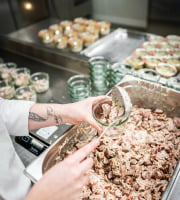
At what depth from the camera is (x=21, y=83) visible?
79.8 inches

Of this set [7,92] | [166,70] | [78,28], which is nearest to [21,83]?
[7,92]

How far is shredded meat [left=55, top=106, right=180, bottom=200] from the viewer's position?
1026 mm

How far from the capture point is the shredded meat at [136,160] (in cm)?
103

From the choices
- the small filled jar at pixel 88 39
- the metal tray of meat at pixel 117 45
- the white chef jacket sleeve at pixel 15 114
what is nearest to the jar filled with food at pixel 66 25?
the small filled jar at pixel 88 39

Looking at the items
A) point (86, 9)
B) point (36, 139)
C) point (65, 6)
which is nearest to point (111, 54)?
point (36, 139)

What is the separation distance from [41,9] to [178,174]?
3.48 metres

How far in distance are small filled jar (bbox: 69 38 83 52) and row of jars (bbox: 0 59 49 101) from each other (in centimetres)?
51

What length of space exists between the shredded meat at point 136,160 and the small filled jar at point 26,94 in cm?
86

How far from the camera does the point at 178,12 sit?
15.0 feet

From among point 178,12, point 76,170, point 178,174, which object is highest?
point 76,170

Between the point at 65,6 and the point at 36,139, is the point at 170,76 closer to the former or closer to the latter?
the point at 36,139

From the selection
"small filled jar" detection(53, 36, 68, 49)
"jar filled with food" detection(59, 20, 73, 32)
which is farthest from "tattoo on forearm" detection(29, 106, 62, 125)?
"jar filled with food" detection(59, 20, 73, 32)

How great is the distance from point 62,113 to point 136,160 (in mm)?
481

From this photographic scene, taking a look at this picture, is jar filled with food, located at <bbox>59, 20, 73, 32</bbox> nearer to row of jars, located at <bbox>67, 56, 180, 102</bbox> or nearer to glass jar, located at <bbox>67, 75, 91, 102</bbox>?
row of jars, located at <bbox>67, 56, 180, 102</bbox>
